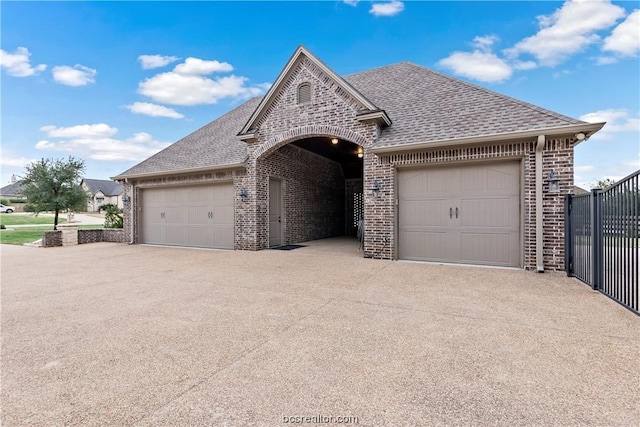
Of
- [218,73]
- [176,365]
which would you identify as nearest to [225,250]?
[176,365]

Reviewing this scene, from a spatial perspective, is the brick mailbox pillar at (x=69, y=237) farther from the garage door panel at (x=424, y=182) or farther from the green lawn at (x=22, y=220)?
the green lawn at (x=22, y=220)

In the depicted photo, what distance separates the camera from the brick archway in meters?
8.49

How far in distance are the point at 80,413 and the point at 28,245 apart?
50.1ft

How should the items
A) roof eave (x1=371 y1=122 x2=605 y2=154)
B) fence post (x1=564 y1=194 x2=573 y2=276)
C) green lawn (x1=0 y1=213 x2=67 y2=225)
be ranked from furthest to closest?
1. green lawn (x1=0 y1=213 x2=67 y2=225)
2. fence post (x1=564 y1=194 x2=573 y2=276)
3. roof eave (x1=371 y1=122 x2=605 y2=154)

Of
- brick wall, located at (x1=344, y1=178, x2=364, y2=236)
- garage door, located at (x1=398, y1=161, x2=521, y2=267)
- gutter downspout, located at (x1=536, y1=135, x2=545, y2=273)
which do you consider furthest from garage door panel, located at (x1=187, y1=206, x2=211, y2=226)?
gutter downspout, located at (x1=536, y1=135, x2=545, y2=273)

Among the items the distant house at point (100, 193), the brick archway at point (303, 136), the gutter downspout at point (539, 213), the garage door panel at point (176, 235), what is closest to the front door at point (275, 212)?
the brick archway at point (303, 136)

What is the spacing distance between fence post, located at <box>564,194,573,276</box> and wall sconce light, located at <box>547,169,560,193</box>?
0.24m

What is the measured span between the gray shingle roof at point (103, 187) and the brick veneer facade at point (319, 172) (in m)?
47.6

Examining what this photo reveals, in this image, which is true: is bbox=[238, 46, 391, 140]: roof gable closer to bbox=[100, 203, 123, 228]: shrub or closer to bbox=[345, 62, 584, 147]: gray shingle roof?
bbox=[345, 62, 584, 147]: gray shingle roof

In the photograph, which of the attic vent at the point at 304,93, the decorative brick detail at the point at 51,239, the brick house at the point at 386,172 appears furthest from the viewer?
the decorative brick detail at the point at 51,239

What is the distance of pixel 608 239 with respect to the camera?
449cm

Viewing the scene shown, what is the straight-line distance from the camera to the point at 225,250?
1035 cm

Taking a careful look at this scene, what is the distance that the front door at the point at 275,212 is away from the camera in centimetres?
1079

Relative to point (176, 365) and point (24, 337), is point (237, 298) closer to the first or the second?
point (176, 365)
